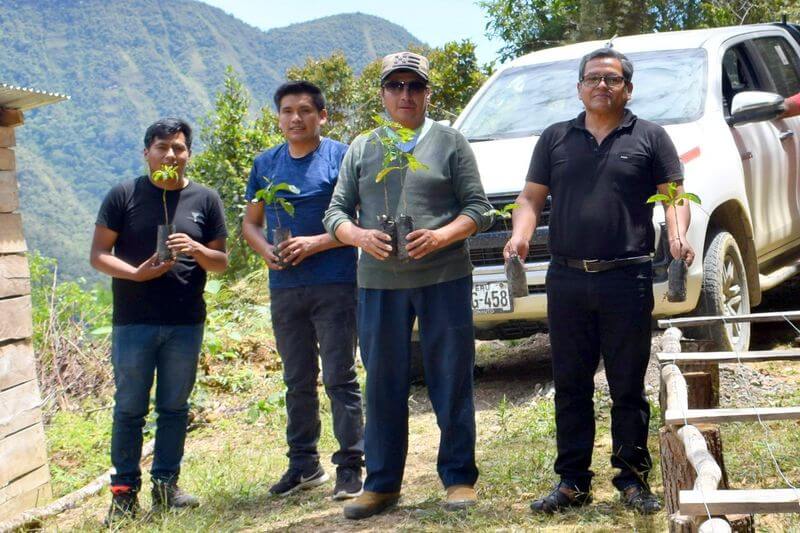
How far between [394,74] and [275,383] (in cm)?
496

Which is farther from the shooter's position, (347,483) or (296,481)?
(296,481)

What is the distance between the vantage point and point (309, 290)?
5.47 meters

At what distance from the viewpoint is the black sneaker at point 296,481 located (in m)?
5.65

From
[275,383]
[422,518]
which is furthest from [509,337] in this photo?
[275,383]

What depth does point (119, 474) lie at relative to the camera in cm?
545

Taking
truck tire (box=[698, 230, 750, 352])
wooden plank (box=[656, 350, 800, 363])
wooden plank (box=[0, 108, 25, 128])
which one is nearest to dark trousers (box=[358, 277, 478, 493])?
wooden plank (box=[656, 350, 800, 363])

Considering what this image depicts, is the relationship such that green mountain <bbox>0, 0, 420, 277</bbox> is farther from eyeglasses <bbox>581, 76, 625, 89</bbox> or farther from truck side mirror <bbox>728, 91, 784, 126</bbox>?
eyeglasses <bbox>581, 76, 625, 89</bbox>

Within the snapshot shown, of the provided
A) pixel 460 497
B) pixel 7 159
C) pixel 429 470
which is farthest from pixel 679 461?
pixel 7 159

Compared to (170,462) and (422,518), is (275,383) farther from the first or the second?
(422,518)

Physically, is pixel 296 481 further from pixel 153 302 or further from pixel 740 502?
pixel 740 502

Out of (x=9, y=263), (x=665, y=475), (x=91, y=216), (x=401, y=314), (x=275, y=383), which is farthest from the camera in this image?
(x=91, y=216)

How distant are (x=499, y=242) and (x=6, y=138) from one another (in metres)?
3.29

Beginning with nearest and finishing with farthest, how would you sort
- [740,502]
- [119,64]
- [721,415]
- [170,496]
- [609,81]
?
1. [740,502]
2. [721,415]
3. [609,81]
4. [170,496]
5. [119,64]

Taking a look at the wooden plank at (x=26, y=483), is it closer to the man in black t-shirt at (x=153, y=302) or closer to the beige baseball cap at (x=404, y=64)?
the man in black t-shirt at (x=153, y=302)
